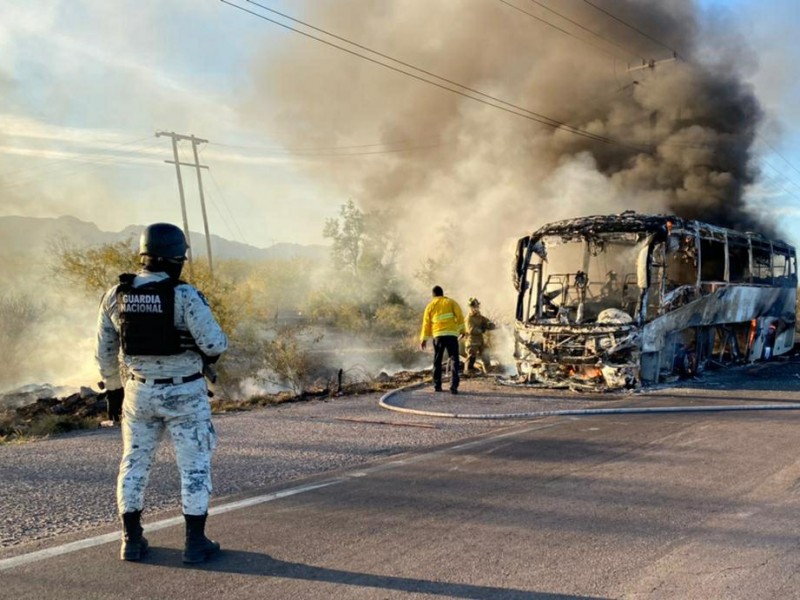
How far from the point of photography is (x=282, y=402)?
9586 mm

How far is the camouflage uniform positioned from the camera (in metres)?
3.33

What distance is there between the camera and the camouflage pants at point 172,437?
3.32 meters

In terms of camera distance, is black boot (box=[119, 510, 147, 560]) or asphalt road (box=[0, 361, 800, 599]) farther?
black boot (box=[119, 510, 147, 560])

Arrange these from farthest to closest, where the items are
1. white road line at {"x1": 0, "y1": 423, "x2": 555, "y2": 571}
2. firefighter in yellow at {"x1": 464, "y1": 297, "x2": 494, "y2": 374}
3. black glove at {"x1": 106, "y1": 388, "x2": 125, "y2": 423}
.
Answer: firefighter in yellow at {"x1": 464, "y1": 297, "x2": 494, "y2": 374} → black glove at {"x1": 106, "y1": 388, "x2": 125, "y2": 423} → white road line at {"x1": 0, "y1": 423, "x2": 555, "y2": 571}

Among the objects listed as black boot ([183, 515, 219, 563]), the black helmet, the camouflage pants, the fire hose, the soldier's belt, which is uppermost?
the black helmet

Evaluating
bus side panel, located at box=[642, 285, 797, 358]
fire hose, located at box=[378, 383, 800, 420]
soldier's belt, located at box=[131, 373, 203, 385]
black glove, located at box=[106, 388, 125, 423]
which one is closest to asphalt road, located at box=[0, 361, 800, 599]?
black glove, located at box=[106, 388, 125, 423]

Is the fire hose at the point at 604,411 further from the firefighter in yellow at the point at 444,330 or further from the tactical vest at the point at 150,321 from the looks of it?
the tactical vest at the point at 150,321

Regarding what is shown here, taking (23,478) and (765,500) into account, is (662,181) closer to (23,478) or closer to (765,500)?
(765,500)

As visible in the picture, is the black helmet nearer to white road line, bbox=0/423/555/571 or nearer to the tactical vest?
the tactical vest

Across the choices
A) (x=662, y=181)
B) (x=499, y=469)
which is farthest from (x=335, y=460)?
(x=662, y=181)

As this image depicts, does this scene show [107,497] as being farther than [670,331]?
No

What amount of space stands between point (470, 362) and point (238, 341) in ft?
26.6

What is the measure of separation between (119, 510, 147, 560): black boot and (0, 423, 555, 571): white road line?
1.14 feet

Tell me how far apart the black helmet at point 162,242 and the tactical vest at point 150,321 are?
0.55 feet
